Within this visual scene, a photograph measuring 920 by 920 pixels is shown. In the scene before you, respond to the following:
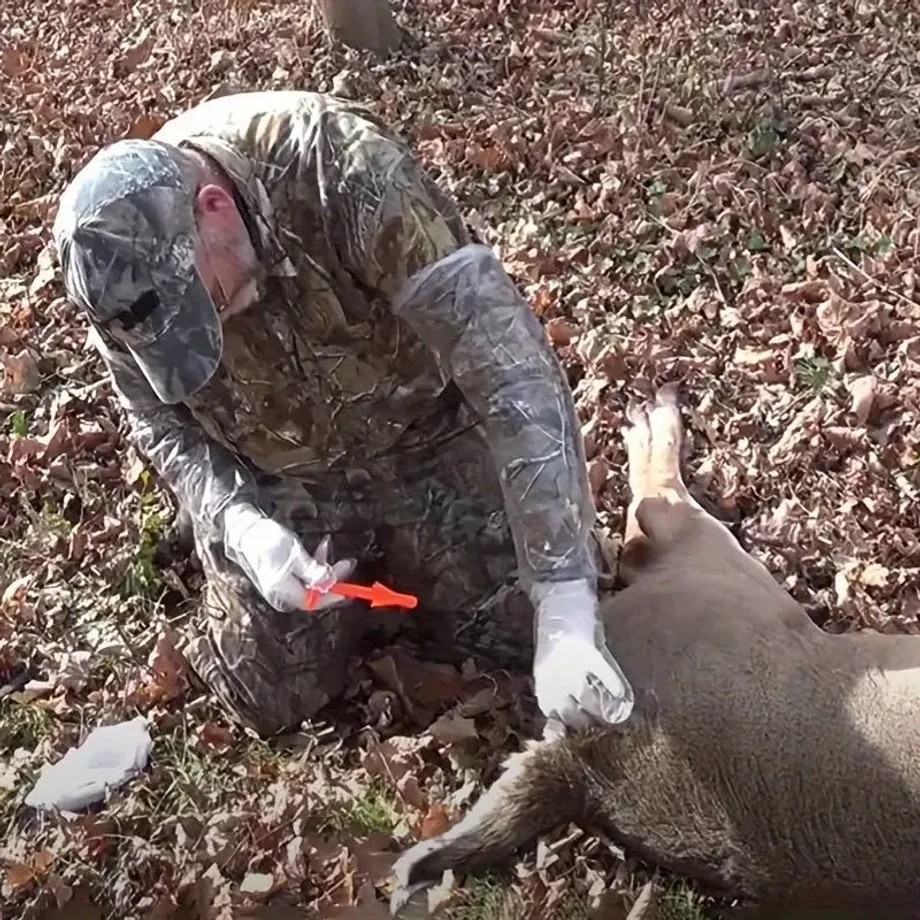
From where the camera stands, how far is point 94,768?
12.7 feet

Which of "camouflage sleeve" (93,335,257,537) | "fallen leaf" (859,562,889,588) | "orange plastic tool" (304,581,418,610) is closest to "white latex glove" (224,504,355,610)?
"orange plastic tool" (304,581,418,610)

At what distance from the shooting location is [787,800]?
2842mm

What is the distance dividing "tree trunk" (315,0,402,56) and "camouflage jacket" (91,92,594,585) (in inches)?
132

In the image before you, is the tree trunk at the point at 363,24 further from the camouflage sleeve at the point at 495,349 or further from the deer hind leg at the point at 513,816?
the deer hind leg at the point at 513,816

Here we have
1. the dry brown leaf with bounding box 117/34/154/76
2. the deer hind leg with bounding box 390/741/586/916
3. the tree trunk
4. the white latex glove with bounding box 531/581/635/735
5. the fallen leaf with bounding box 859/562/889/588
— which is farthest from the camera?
the dry brown leaf with bounding box 117/34/154/76

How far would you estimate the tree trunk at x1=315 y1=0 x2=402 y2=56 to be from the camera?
6391 millimetres

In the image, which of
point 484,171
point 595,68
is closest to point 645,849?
point 484,171

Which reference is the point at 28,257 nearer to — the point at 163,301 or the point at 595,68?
the point at 595,68

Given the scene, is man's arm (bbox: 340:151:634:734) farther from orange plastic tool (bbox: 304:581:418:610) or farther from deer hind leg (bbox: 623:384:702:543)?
deer hind leg (bbox: 623:384:702:543)

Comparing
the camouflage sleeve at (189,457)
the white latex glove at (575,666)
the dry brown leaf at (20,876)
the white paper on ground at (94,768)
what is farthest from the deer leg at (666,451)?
the dry brown leaf at (20,876)

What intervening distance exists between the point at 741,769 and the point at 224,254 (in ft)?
5.33

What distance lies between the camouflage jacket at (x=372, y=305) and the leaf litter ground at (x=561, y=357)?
2.81ft

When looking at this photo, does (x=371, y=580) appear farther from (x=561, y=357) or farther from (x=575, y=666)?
(x=561, y=357)

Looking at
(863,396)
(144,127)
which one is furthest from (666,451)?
(144,127)
